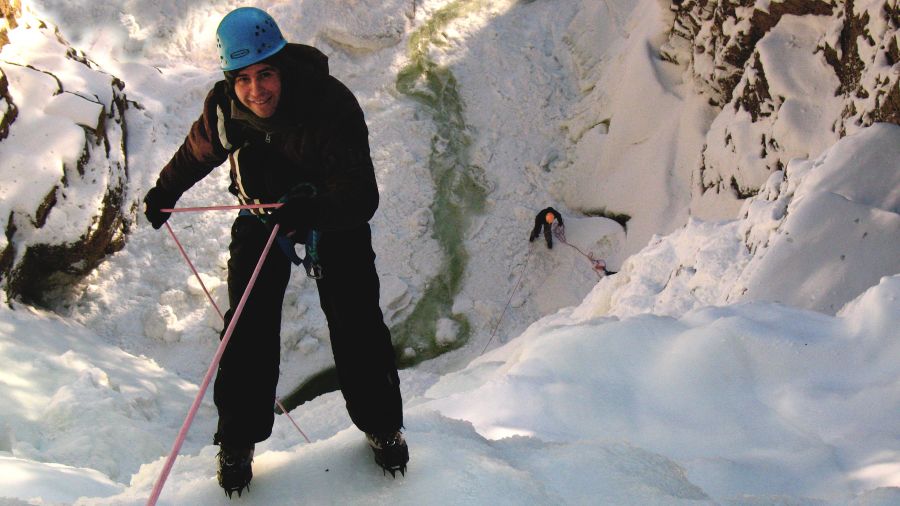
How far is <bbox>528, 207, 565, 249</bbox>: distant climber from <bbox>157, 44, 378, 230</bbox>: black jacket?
4.78 m

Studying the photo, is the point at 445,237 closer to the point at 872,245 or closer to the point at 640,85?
the point at 640,85

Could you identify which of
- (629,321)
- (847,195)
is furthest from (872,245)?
(629,321)

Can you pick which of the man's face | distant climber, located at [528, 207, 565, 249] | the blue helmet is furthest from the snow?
the blue helmet

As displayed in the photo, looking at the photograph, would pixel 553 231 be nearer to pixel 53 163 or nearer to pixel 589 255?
pixel 589 255

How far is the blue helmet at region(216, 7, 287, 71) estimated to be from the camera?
201 cm

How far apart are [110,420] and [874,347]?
414 centimetres

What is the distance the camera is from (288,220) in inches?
77.9

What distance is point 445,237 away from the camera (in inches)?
274

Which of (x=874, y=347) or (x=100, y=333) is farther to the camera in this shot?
(x=100, y=333)

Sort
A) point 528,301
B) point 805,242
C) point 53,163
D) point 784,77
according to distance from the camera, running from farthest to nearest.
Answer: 1. point 528,301
2. point 53,163
3. point 784,77
4. point 805,242

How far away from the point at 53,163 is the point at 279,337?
168 inches

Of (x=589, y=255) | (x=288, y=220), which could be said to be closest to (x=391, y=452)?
(x=288, y=220)

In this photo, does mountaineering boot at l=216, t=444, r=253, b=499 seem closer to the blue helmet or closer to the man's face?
the man's face

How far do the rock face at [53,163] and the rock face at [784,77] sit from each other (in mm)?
→ 4904
